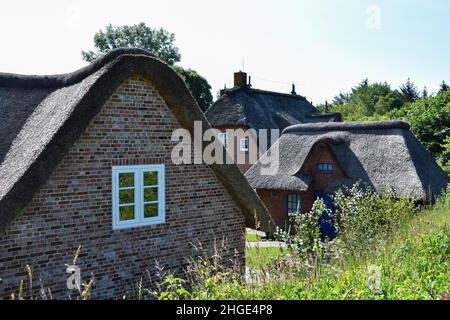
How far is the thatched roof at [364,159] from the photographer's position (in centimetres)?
1673

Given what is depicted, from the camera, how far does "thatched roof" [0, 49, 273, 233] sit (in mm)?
6348

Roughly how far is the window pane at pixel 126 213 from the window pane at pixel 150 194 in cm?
33

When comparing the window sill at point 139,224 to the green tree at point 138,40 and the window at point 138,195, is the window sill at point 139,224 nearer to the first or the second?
the window at point 138,195

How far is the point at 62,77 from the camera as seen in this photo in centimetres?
890

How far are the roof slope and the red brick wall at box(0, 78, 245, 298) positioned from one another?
19664 millimetres

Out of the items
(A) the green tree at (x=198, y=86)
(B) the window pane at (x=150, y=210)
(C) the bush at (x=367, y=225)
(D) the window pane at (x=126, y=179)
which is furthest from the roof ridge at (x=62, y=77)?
(A) the green tree at (x=198, y=86)

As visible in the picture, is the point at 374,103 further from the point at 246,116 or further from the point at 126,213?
the point at 126,213

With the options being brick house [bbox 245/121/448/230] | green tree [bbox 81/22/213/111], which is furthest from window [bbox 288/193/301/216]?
green tree [bbox 81/22/213/111]

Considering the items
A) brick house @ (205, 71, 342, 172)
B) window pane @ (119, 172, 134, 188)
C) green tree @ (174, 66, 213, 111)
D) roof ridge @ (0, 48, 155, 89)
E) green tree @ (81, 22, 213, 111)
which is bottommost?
window pane @ (119, 172, 134, 188)

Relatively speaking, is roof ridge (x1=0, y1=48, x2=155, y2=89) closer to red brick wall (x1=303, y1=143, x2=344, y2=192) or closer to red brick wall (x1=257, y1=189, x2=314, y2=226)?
red brick wall (x1=303, y1=143, x2=344, y2=192)

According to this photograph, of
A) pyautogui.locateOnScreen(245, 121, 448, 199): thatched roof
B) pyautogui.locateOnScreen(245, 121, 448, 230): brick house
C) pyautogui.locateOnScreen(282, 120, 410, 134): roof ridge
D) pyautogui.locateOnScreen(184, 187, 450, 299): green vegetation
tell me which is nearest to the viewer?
pyautogui.locateOnScreen(184, 187, 450, 299): green vegetation

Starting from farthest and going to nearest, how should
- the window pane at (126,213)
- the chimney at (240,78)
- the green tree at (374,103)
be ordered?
the green tree at (374,103)
the chimney at (240,78)
the window pane at (126,213)

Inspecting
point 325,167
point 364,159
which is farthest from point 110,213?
point 364,159

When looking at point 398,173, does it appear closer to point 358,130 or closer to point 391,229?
point 358,130
